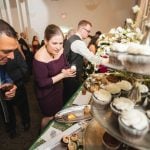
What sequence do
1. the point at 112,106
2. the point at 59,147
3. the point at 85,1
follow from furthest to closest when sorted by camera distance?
1. the point at 85,1
2. the point at 59,147
3. the point at 112,106

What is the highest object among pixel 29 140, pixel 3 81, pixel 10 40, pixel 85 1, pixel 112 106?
pixel 85 1

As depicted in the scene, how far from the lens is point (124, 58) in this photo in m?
0.77

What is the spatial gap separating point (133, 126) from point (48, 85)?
46.2 inches

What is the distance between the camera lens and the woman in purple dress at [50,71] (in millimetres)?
1786

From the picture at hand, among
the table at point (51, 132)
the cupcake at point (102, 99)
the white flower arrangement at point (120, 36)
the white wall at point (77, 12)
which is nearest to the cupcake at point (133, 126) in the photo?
the cupcake at point (102, 99)

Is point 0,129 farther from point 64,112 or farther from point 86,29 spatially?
point 86,29

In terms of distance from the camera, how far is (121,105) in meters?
0.88

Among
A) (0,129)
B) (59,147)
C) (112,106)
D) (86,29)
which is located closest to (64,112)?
(59,147)

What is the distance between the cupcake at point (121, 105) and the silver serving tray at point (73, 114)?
667mm

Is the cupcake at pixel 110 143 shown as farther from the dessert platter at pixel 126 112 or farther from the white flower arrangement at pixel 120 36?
the white flower arrangement at pixel 120 36

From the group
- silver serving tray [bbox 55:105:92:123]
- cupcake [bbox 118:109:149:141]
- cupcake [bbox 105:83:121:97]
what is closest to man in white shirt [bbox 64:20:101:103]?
silver serving tray [bbox 55:105:92:123]

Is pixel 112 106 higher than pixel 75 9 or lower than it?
lower

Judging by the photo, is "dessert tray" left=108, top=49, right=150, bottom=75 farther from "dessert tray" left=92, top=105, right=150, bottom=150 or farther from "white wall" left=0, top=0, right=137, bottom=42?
"white wall" left=0, top=0, right=137, bottom=42

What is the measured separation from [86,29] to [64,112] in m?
1.10
